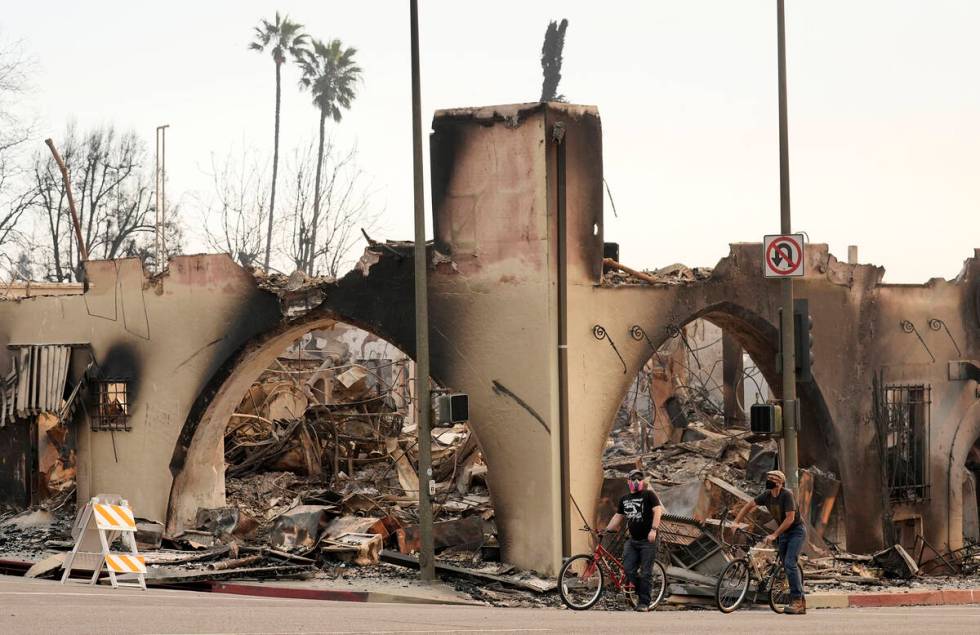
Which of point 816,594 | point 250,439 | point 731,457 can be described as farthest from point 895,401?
point 250,439

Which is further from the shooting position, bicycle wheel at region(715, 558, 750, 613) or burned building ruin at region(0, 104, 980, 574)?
burned building ruin at region(0, 104, 980, 574)

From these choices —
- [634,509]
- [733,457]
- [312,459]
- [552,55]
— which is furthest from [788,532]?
[552,55]

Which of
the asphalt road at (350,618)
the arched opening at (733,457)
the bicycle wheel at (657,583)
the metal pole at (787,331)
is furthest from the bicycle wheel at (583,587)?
the metal pole at (787,331)

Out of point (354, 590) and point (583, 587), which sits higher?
point (583, 587)

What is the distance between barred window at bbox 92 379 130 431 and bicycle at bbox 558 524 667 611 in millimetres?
9009

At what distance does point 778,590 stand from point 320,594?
19.4 feet

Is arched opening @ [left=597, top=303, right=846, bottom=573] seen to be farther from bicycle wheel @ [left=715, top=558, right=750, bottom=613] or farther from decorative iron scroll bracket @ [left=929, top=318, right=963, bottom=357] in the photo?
decorative iron scroll bracket @ [left=929, top=318, right=963, bottom=357]

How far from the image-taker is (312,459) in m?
25.1

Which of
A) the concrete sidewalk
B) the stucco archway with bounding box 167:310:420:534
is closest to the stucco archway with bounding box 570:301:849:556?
the concrete sidewalk

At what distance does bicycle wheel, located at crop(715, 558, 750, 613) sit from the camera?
15914mm

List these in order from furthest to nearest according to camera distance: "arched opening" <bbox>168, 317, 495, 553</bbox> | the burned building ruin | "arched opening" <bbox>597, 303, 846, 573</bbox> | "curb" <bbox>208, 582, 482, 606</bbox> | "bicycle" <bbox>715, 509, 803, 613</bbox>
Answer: "arched opening" <bbox>168, 317, 495, 553</bbox>, "arched opening" <bbox>597, 303, 846, 573</bbox>, the burned building ruin, "curb" <bbox>208, 582, 482, 606</bbox>, "bicycle" <bbox>715, 509, 803, 613</bbox>

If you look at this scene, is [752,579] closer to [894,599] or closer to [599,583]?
[599,583]

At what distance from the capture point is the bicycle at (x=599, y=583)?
1611 centimetres

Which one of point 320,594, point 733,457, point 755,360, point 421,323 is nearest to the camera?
point 320,594
